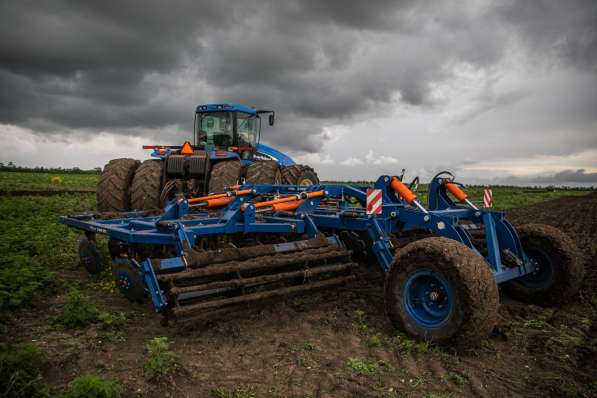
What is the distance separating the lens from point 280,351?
356cm

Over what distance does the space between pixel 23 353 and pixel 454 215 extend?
4528mm

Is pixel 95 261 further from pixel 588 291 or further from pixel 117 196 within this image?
pixel 588 291

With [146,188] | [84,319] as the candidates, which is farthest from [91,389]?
[146,188]

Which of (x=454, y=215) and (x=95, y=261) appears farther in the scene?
(x=95, y=261)

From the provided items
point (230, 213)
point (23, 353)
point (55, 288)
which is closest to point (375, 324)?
point (230, 213)

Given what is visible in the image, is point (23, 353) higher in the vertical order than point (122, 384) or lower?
higher

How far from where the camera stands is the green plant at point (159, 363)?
3.01 metres

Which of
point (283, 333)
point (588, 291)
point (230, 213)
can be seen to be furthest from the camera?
point (588, 291)

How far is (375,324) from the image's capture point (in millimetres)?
4258

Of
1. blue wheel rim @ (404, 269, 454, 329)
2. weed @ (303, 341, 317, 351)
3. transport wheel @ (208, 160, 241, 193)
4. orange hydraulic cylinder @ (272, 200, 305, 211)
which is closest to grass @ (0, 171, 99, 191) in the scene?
transport wheel @ (208, 160, 241, 193)

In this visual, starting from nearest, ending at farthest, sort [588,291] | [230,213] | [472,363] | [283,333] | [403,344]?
[472,363] < [403,344] < [283,333] < [230,213] < [588,291]

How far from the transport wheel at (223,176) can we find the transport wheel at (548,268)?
5086 millimetres

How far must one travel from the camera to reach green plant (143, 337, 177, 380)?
3.01 meters

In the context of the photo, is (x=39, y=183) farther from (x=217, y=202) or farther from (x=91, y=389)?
(x=91, y=389)
